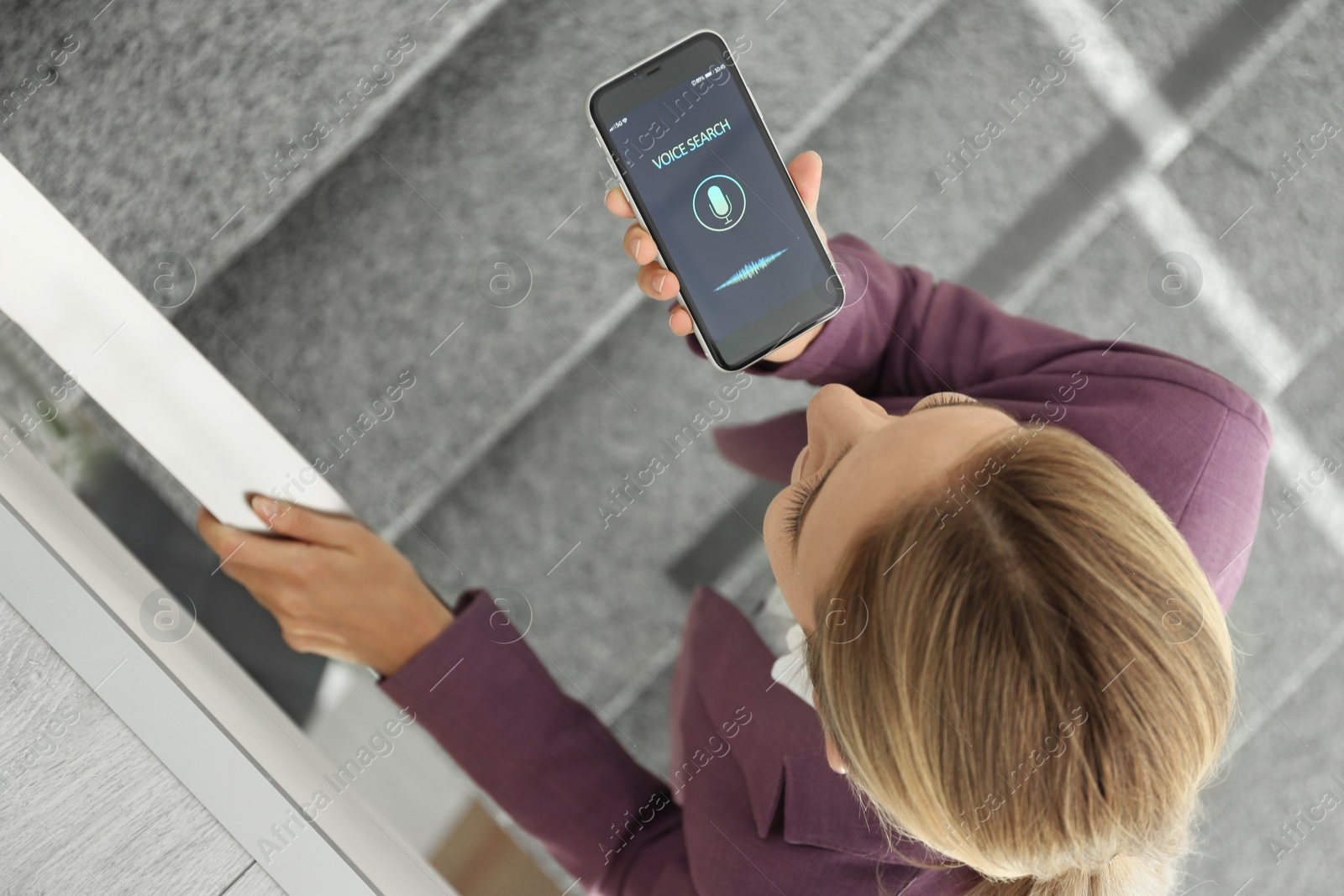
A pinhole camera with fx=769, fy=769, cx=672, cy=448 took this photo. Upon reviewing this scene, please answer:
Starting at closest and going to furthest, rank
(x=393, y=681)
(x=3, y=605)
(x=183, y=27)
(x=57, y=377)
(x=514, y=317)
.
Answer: (x=3, y=605)
(x=57, y=377)
(x=393, y=681)
(x=183, y=27)
(x=514, y=317)

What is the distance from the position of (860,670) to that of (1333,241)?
85 cm

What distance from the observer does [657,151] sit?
0.50m

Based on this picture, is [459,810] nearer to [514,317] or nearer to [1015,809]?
[1015,809]

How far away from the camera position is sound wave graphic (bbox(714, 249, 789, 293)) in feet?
1.73

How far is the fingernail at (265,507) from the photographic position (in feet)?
1.57

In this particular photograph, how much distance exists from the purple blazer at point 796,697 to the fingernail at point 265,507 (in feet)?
0.46

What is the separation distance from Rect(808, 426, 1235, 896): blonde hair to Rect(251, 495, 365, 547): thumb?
1.14 feet

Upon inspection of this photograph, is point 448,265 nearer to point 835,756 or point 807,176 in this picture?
point 807,176

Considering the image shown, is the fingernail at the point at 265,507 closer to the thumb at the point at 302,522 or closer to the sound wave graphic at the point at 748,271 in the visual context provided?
the thumb at the point at 302,522

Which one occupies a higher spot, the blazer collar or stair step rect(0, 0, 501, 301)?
stair step rect(0, 0, 501, 301)

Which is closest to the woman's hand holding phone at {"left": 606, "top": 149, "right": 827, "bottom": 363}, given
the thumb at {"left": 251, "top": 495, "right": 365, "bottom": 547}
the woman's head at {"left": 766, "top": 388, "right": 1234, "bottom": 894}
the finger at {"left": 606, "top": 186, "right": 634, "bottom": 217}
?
the finger at {"left": 606, "top": 186, "right": 634, "bottom": 217}

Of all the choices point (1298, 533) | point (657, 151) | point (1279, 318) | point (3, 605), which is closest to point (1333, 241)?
point (1279, 318)

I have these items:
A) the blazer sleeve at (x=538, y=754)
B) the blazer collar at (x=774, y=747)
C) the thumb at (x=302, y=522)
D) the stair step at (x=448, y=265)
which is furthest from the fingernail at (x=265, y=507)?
the blazer collar at (x=774, y=747)

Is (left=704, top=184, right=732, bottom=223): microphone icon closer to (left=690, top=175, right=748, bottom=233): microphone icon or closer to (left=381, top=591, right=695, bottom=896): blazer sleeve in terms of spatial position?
(left=690, top=175, right=748, bottom=233): microphone icon
